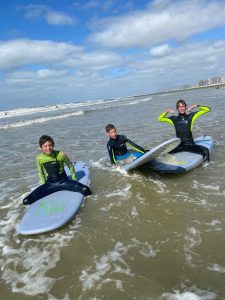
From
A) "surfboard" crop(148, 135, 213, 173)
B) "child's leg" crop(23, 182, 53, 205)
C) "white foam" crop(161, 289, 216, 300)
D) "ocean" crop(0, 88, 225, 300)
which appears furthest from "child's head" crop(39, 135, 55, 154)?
"white foam" crop(161, 289, 216, 300)

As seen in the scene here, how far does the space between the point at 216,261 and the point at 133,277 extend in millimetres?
1116

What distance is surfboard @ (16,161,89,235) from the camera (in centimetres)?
538

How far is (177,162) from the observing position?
8.36 metres

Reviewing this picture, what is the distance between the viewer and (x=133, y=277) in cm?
395

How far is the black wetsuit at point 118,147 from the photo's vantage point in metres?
8.54

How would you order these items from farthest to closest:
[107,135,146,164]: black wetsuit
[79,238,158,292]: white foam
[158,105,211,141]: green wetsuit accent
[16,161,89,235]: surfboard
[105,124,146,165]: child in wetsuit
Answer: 1. [158,105,211,141]: green wetsuit accent
2. [107,135,146,164]: black wetsuit
3. [105,124,146,165]: child in wetsuit
4. [16,161,89,235]: surfboard
5. [79,238,158,292]: white foam

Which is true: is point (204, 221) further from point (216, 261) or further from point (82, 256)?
point (82, 256)

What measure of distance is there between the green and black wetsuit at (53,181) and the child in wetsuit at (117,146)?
1.96m

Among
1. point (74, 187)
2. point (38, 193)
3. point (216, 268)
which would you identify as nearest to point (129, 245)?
point (216, 268)

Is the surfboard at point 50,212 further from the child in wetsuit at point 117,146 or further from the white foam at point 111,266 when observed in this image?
the child in wetsuit at point 117,146

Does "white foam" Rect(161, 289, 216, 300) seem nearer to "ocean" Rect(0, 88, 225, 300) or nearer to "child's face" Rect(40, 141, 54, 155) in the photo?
"ocean" Rect(0, 88, 225, 300)

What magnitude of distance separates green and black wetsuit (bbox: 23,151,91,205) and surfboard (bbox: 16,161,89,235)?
146 millimetres

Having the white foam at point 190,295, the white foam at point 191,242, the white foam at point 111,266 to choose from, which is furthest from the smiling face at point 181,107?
the white foam at point 190,295

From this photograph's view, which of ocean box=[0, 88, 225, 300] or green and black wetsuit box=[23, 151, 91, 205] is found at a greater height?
green and black wetsuit box=[23, 151, 91, 205]
